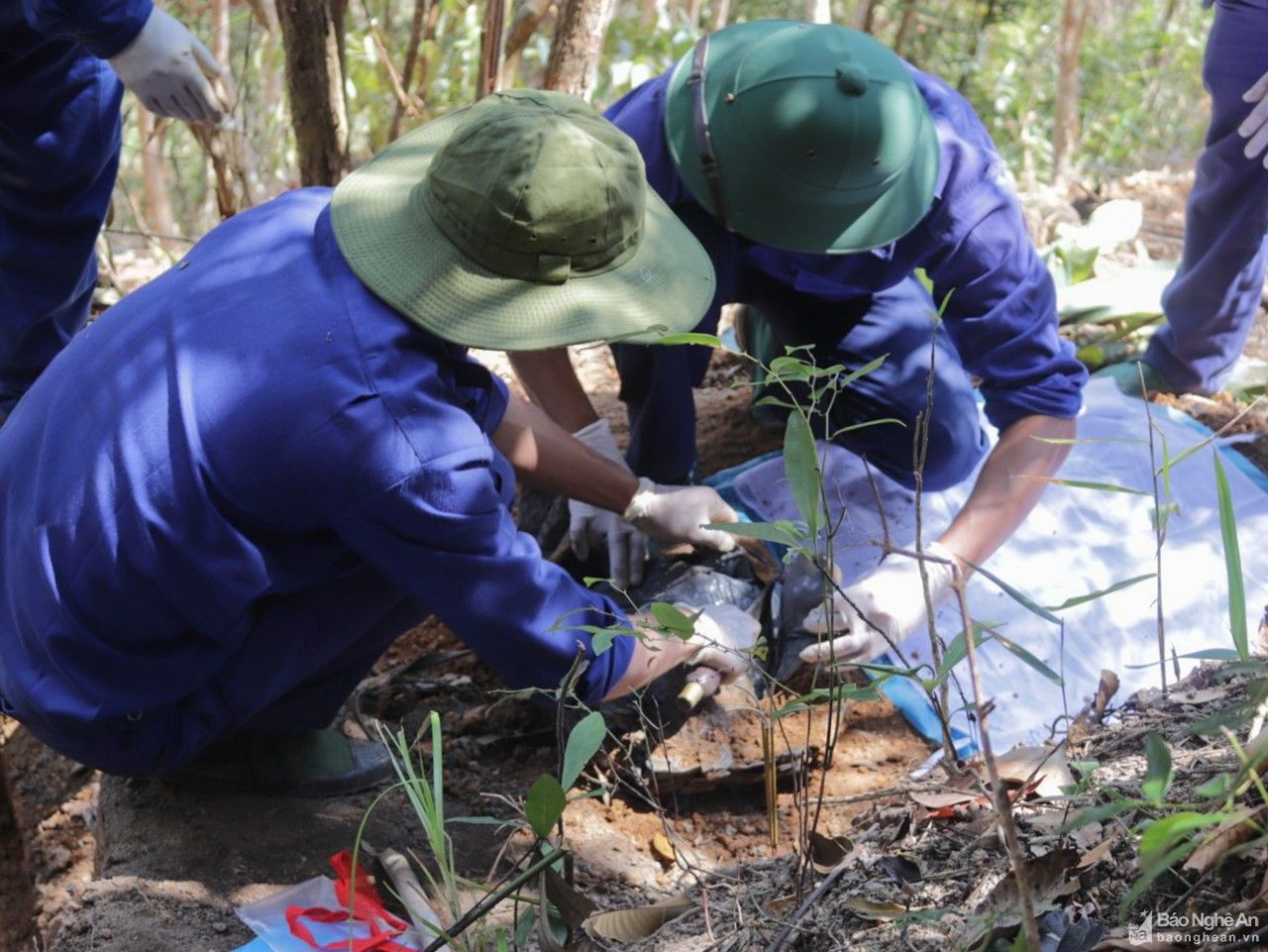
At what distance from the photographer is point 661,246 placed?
66.9 inches

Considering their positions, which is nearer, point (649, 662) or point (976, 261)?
point (649, 662)

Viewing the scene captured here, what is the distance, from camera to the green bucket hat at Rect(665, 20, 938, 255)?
2088mm

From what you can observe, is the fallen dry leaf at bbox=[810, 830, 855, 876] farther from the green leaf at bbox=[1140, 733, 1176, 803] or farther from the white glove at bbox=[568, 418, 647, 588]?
the white glove at bbox=[568, 418, 647, 588]

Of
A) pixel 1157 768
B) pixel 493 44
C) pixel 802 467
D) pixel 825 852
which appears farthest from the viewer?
pixel 493 44

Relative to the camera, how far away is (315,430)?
154 cm

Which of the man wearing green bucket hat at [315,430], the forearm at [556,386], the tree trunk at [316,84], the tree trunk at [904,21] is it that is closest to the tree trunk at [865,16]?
the tree trunk at [904,21]

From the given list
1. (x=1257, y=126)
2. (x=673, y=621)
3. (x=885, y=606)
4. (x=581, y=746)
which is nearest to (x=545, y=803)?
(x=581, y=746)

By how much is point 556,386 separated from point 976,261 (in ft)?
3.08

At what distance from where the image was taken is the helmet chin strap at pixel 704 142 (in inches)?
87.1

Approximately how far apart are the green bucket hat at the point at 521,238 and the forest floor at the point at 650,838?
49 centimetres

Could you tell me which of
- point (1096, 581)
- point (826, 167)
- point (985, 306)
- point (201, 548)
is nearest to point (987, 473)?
point (985, 306)

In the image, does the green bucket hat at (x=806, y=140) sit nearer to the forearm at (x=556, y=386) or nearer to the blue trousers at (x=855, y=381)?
the blue trousers at (x=855, y=381)

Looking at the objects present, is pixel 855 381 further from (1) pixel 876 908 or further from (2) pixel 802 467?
(1) pixel 876 908

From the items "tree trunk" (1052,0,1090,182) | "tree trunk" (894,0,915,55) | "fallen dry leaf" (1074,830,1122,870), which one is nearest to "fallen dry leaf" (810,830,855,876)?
"fallen dry leaf" (1074,830,1122,870)
